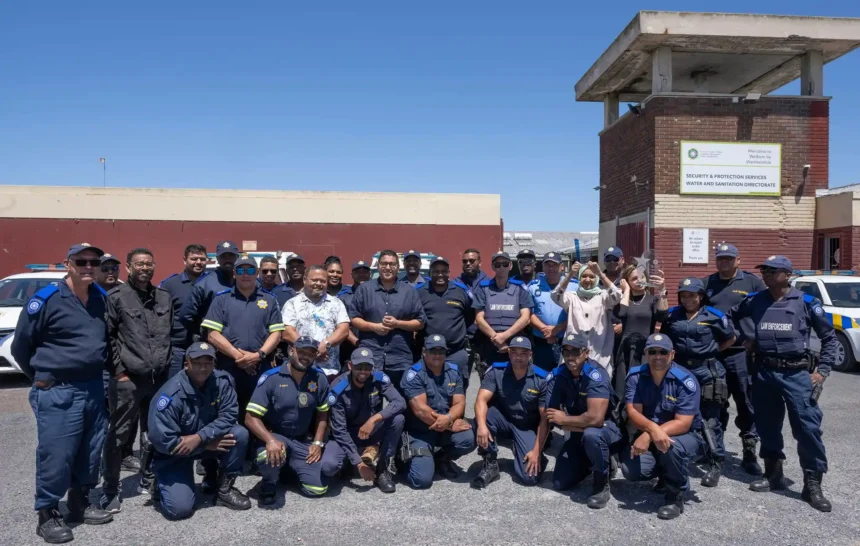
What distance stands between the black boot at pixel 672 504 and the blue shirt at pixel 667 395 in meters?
0.52

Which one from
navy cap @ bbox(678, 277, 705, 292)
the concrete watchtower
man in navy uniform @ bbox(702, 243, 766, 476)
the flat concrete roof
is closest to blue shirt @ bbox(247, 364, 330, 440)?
navy cap @ bbox(678, 277, 705, 292)

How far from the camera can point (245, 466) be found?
5227mm

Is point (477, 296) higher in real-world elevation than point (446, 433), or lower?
higher

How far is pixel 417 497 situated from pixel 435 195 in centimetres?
1713

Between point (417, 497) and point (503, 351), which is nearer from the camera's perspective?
point (417, 497)

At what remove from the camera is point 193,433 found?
4348 mm

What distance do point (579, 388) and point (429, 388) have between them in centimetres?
127

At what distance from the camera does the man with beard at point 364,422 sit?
4793 millimetres

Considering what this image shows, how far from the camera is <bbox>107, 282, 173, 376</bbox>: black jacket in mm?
4520

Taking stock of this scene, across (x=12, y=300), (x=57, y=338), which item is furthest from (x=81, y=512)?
(x=12, y=300)

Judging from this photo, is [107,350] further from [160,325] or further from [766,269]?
[766,269]

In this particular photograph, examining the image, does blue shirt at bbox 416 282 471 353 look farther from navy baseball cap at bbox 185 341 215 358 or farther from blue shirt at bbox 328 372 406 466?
navy baseball cap at bbox 185 341 215 358

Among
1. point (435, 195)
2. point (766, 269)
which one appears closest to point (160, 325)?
point (766, 269)

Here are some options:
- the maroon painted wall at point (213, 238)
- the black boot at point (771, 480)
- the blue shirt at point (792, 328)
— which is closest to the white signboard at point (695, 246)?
the maroon painted wall at point (213, 238)
